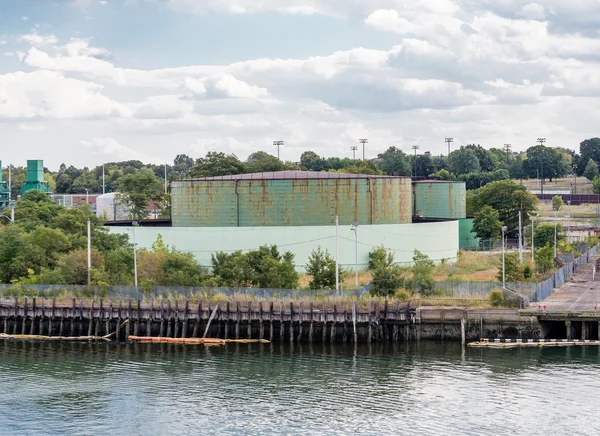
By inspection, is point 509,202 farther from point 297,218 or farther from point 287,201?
point 287,201

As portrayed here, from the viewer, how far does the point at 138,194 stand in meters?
131

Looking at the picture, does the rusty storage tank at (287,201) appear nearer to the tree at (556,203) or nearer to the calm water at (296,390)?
the calm water at (296,390)

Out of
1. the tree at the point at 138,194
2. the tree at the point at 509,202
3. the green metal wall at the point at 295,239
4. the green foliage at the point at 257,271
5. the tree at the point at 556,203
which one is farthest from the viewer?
the tree at the point at 556,203

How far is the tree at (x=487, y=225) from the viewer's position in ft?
379

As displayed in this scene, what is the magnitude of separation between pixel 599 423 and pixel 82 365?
2745 centimetres

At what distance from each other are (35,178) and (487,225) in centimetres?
7091

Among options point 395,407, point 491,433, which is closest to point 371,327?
point 395,407

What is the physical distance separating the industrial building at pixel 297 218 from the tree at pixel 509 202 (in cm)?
3625

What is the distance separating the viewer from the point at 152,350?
193 ft

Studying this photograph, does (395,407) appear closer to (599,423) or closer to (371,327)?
(599,423)

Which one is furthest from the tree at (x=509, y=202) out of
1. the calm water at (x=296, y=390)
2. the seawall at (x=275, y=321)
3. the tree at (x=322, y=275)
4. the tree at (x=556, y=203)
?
the calm water at (x=296, y=390)

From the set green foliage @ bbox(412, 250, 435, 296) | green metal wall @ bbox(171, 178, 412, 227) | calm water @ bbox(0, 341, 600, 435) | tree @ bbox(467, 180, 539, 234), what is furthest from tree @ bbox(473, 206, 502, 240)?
calm water @ bbox(0, 341, 600, 435)

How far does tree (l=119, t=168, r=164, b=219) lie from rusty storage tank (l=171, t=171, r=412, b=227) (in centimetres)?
4497

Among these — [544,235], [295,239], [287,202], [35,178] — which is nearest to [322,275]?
[295,239]
